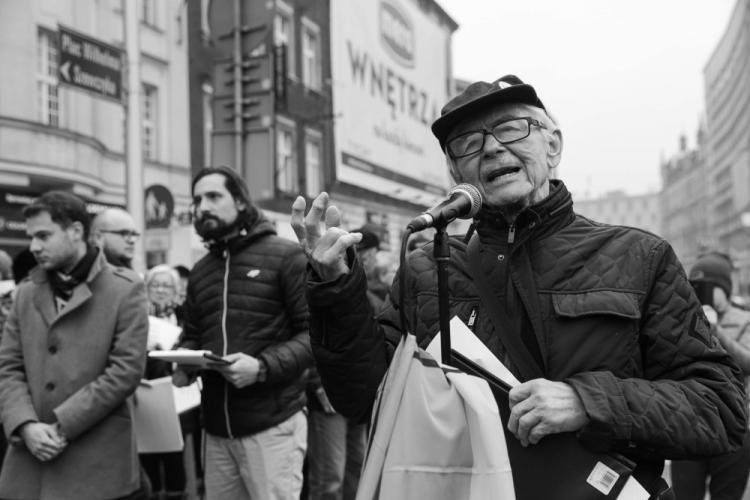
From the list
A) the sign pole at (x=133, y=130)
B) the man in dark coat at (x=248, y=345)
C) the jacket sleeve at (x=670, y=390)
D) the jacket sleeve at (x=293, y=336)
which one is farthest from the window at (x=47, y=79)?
the jacket sleeve at (x=670, y=390)

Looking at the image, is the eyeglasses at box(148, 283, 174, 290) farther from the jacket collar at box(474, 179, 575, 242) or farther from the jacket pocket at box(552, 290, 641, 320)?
the jacket pocket at box(552, 290, 641, 320)

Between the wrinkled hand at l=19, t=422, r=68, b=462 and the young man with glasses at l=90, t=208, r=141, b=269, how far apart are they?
2.03 meters

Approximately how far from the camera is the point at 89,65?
766 centimetres

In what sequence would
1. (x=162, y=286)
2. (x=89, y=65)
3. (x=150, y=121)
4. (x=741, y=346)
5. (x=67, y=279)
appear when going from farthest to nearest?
(x=150, y=121)
(x=89, y=65)
(x=162, y=286)
(x=741, y=346)
(x=67, y=279)

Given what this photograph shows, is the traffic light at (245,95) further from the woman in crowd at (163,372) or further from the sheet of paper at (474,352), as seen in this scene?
the sheet of paper at (474,352)

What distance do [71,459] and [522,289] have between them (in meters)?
2.41

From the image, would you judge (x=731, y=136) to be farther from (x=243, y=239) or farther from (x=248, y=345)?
(x=248, y=345)

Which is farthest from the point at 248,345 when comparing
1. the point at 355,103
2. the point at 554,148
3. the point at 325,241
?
the point at 355,103

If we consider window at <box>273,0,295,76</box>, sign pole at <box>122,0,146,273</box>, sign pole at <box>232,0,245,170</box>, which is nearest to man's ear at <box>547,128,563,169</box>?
sign pole at <box>232,0,245,170</box>

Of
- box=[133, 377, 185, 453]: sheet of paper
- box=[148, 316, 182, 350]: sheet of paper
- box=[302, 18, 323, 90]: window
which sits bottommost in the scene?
box=[133, 377, 185, 453]: sheet of paper

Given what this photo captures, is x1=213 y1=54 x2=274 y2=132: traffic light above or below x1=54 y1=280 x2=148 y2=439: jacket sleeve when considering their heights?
above

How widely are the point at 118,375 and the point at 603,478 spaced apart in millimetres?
2435

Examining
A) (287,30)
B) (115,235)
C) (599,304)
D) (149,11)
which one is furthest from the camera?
(287,30)

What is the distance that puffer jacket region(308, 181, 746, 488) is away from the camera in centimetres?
175
